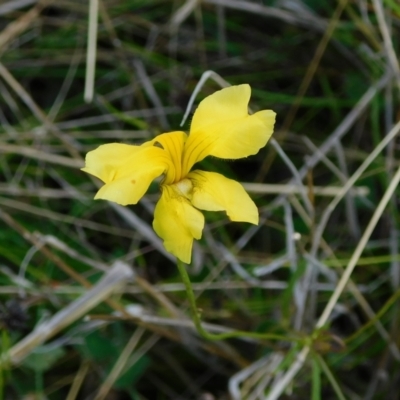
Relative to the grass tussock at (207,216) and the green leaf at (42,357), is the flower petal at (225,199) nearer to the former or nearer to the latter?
the grass tussock at (207,216)

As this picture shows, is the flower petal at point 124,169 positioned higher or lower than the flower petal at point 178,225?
higher

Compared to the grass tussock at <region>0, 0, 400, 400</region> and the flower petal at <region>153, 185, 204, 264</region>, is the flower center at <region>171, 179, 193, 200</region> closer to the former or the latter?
the flower petal at <region>153, 185, 204, 264</region>

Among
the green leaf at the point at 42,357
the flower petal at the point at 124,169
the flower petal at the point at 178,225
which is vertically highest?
the flower petal at the point at 124,169

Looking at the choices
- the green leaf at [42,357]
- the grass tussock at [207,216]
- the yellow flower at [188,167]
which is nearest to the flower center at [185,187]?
the yellow flower at [188,167]

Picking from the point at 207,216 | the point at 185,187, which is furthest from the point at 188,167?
the point at 207,216

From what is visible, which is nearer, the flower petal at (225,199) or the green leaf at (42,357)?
the flower petal at (225,199)

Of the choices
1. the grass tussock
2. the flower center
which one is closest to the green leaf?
the grass tussock
